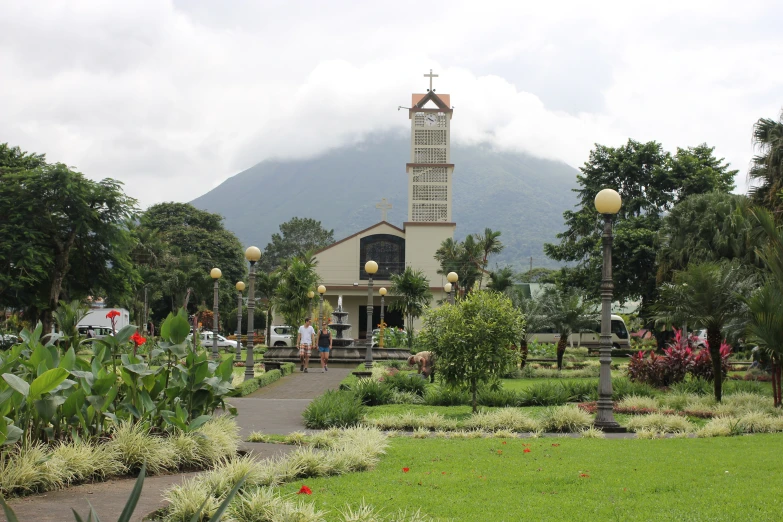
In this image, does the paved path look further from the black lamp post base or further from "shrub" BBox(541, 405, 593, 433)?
the black lamp post base

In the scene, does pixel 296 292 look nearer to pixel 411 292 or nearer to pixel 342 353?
pixel 342 353

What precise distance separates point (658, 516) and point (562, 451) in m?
3.24

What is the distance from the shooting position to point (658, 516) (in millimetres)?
5262

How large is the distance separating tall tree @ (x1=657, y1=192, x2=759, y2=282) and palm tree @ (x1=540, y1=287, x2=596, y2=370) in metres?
3.36

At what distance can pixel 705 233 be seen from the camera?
27.7 meters

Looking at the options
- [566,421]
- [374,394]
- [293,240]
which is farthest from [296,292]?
[293,240]

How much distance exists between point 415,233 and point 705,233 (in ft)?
96.3

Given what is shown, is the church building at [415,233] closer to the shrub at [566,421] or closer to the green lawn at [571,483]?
the shrub at [566,421]

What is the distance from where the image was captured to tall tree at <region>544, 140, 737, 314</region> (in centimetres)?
3404

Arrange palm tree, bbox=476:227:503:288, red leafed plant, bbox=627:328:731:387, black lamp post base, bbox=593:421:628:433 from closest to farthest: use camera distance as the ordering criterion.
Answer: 1. black lamp post base, bbox=593:421:628:433
2. red leafed plant, bbox=627:328:731:387
3. palm tree, bbox=476:227:503:288

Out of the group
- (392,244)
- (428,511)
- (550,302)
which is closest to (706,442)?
(428,511)

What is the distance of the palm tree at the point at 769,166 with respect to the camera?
1995 centimetres

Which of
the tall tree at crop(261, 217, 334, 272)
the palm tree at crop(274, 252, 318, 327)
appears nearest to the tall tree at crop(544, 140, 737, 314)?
the palm tree at crop(274, 252, 318, 327)

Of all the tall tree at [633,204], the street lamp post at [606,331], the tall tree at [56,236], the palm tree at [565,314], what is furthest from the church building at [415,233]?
the street lamp post at [606,331]
